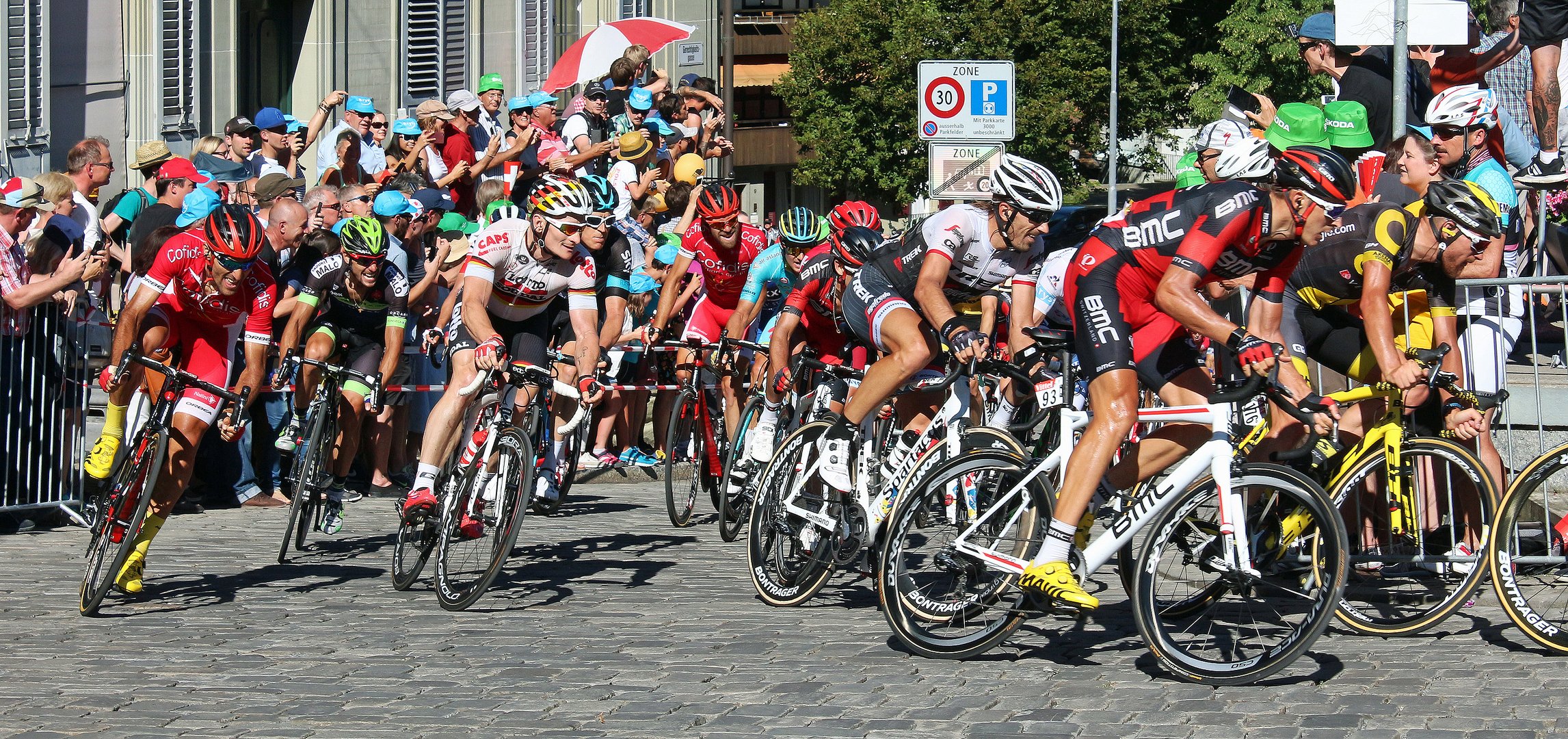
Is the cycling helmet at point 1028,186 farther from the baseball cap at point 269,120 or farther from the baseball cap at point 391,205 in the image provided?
the baseball cap at point 269,120

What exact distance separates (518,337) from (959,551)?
3.39 m

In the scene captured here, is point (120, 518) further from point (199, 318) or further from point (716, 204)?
point (716, 204)

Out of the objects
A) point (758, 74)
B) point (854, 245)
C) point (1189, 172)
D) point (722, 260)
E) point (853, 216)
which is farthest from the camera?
point (758, 74)

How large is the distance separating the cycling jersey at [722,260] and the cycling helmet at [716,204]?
205 mm

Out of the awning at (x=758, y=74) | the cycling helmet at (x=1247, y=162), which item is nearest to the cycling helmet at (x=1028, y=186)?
the cycling helmet at (x=1247, y=162)

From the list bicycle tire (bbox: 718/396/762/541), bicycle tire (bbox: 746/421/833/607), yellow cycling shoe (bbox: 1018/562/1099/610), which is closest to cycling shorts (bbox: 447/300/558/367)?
bicycle tire (bbox: 718/396/762/541)

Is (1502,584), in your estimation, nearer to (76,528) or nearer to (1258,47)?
(76,528)

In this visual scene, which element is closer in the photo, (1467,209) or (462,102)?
(1467,209)

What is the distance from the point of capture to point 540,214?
30.9 ft

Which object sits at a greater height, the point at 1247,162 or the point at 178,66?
the point at 178,66

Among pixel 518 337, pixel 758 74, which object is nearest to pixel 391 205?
pixel 518 337

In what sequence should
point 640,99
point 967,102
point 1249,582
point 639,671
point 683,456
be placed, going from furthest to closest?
point 640,99, point 967,102, point 683,456, point 639,671, point 1249,582

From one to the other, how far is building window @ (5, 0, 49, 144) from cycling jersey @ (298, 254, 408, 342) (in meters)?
8.56

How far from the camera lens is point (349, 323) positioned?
1224cm
